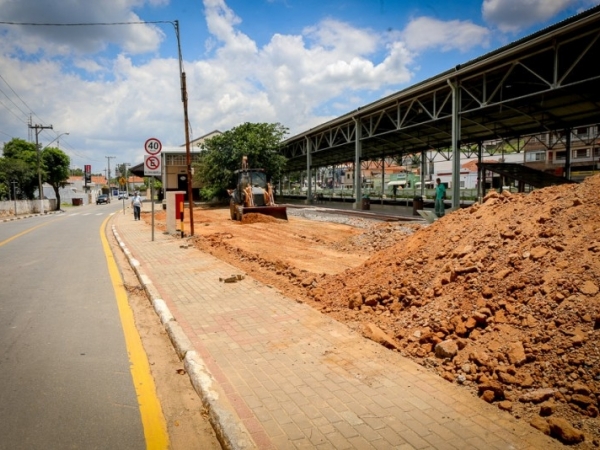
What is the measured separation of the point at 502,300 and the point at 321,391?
2.32 m

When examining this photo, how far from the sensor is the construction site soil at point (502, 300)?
3.49 meters

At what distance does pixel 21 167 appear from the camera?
45281mm

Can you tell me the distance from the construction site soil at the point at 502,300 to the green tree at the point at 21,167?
46.7 meters

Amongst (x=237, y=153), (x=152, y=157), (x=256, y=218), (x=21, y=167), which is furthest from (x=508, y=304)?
(x=21, y=167)

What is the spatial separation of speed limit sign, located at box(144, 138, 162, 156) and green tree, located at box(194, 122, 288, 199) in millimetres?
23424

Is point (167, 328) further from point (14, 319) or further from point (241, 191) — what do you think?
point (241, 191)

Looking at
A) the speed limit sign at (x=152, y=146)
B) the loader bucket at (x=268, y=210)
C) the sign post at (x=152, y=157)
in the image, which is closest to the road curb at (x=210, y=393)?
the sign post at (x=152, y=157)

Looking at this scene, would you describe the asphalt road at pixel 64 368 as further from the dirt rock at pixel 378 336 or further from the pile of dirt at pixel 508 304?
the pile of dirt at pixel 508 304

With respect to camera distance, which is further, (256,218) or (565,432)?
(256,218)

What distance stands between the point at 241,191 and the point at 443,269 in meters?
18.4

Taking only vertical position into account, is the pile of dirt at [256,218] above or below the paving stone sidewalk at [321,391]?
above

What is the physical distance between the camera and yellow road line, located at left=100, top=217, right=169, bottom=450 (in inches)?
130

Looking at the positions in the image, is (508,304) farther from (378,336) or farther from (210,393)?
(210,393)

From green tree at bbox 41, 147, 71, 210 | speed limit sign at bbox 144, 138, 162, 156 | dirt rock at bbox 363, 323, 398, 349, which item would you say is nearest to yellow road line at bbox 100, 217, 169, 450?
dirt rock at bbox 363, 323, 398, 349
